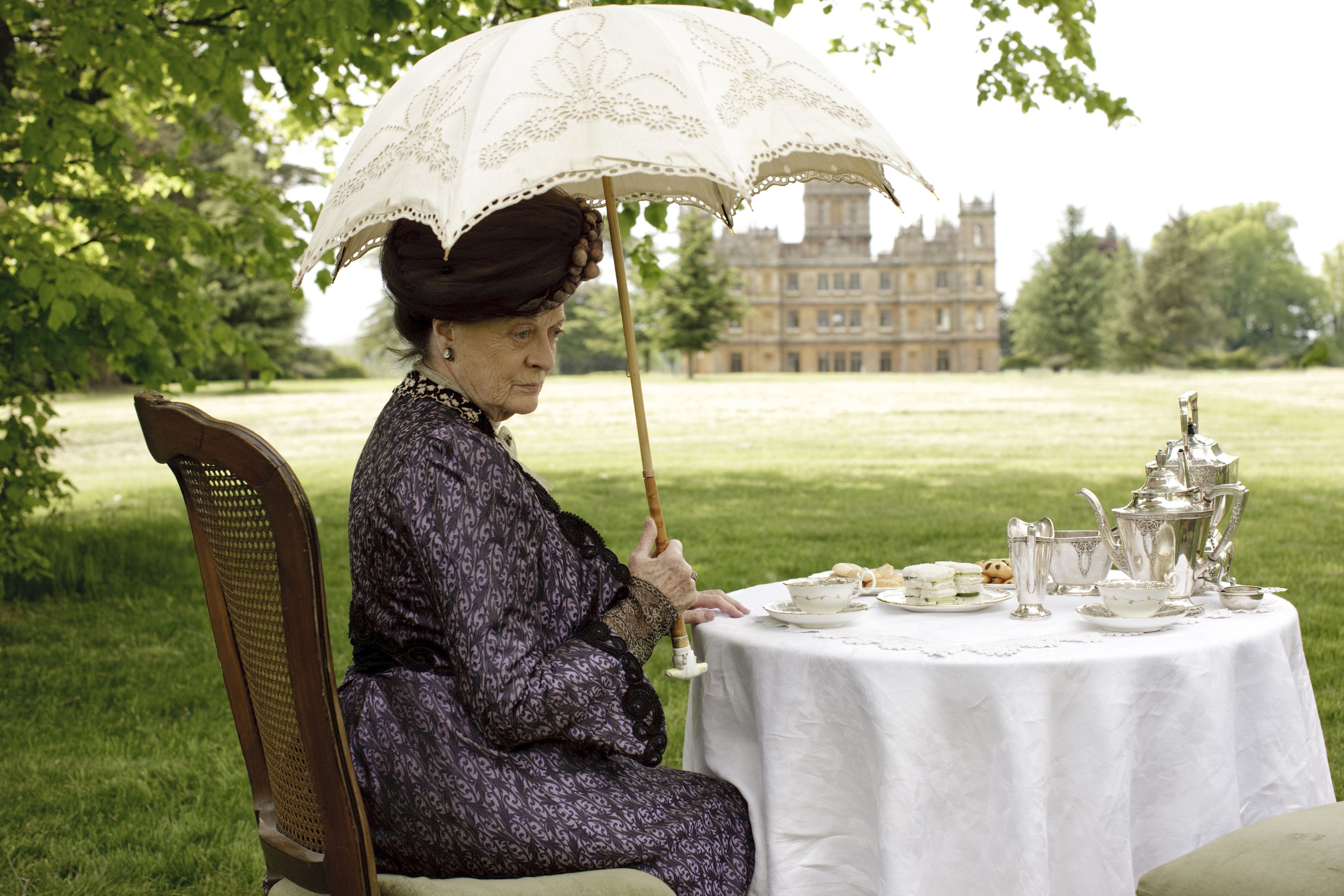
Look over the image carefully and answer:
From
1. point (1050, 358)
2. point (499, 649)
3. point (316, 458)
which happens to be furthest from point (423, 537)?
point (1050, 358)

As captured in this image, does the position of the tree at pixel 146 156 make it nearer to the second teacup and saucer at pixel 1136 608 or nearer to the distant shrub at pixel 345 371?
the second teacup and saucer at pixel 1136 608

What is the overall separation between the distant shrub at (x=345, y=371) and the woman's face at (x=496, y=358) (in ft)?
173

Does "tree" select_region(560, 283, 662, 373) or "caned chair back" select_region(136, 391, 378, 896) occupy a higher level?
"tree" select_region(560, 283, 662, 373)

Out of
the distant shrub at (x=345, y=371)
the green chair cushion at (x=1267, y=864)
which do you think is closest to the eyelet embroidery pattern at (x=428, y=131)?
the green chair cushion at (x=1267, y=864)

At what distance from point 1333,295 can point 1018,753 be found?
314 ft

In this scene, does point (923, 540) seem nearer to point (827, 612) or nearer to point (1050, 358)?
point (827, 612)

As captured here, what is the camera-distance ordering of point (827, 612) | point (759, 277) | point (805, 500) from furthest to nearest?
1. point (759, 277)
2. point (805, 500)
3. point (827, 612)

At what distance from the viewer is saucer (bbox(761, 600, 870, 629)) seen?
2508 mm

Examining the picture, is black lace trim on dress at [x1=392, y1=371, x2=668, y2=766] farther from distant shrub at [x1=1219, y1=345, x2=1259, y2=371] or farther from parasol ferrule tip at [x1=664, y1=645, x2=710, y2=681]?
distant shrub at [x1=1219, y1=345, x2=1259, y2=371]

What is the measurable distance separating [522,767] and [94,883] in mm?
2517

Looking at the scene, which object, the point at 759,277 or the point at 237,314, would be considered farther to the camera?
the point at 759,277

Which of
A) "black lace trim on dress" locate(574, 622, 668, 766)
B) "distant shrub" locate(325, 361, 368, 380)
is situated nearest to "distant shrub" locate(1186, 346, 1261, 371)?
"distant shrub" locate(325, 361, 368, 380)

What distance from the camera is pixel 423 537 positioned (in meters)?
1.90

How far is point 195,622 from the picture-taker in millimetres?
7410
